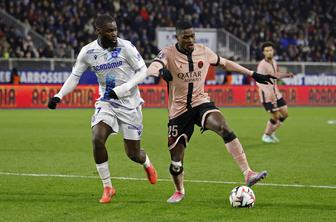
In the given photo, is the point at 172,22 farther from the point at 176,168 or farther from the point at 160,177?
the point at 176,168

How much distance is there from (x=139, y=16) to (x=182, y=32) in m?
31.6

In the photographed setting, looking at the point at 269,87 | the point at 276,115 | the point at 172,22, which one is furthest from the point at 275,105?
the point at 172,22

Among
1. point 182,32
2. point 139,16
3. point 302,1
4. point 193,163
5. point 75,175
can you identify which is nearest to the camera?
point 182,32

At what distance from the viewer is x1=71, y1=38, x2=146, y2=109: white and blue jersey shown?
31.1 feet

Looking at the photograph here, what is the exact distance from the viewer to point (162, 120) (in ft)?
87.0

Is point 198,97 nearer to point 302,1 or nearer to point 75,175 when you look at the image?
point 75,175

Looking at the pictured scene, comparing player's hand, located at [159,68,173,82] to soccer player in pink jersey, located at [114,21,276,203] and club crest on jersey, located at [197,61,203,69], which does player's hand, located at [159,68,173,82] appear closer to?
soccer player in pink jersey, located at [114,21,276,203]

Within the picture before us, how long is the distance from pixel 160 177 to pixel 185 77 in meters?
2.82

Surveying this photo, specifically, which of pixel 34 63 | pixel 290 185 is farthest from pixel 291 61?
pixel 290 185

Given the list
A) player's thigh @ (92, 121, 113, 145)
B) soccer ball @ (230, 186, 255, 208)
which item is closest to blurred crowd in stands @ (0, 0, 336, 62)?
player's thigh @ (92, 121, 113, 145)

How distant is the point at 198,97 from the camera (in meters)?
9.55

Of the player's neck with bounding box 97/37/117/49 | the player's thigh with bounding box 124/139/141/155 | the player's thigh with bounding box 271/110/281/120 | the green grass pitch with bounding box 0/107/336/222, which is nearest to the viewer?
the green grass pitch with bounding box 0/107/336/222

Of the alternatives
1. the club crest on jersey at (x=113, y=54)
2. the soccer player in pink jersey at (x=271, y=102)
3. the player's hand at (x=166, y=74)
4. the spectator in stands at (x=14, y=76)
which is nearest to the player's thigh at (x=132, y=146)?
→ the club crest on jersey at (x=113, y=54)

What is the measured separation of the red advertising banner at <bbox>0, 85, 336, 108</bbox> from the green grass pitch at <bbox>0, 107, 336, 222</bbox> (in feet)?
35.0
